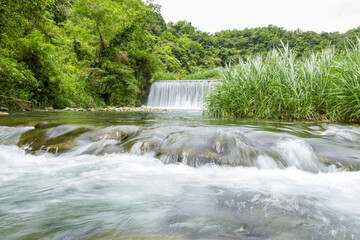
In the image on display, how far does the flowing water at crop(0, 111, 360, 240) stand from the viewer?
124cm

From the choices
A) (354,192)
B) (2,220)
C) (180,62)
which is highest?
(180,62)

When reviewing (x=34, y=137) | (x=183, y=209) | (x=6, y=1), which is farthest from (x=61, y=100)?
(x=183, y=209)

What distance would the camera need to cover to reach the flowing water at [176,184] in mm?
1240

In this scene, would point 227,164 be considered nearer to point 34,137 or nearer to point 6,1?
point 34,137

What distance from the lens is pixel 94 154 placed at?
286 centimetres

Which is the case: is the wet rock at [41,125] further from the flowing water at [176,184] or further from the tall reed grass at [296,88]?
the tall reed grass at [296,88]

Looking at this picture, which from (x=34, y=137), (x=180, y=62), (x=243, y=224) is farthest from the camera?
(x=180, y=62)

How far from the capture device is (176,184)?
2027 mm

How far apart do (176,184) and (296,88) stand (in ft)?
13.0

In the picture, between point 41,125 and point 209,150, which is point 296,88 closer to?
point 209,150

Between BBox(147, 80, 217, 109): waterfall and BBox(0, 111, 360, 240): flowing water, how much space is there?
11.9 meters

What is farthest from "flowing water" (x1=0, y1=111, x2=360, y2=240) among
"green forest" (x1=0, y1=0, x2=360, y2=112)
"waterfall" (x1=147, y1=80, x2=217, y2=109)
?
"waterfall" (x1=147, y1=80, x2=217, y2=109)

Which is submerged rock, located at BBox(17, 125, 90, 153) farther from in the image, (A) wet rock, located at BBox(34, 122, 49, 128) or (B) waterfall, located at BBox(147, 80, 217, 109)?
(B) waterfall, located at BBox(147, 80, 217, 109)

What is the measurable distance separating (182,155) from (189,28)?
46.8m
